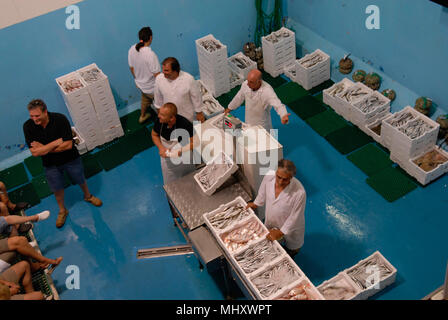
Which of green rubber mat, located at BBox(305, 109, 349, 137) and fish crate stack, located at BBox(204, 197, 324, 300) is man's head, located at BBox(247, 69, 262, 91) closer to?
fish crate stack, located at BBox(204, 197, 324, 300)

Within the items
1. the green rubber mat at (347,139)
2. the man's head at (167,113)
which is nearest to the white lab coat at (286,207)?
the man's head at (167,113)

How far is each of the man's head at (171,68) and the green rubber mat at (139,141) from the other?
2.00m

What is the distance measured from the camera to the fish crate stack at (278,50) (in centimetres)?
910

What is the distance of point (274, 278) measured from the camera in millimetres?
4754

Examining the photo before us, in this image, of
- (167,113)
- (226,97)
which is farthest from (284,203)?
(226,97)

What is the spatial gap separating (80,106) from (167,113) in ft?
Answer: 9.13

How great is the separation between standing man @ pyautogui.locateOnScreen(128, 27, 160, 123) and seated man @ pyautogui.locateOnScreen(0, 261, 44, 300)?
376 cm

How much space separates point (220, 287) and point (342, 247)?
5.89ft

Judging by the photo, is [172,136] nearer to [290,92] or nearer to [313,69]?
[290,92]

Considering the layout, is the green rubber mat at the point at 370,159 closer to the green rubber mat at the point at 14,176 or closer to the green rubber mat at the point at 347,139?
the green rubber mat at the point at 347,139

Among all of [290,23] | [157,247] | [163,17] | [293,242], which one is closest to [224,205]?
[293,242]

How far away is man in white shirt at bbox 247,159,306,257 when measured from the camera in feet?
15.4

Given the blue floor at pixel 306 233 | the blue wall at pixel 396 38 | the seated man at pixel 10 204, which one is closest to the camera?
the blue floor at pixel 306 233

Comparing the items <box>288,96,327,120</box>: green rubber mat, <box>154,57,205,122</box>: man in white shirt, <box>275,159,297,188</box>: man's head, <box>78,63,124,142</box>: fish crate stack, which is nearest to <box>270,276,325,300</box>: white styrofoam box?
<box>275,159,297,188</box>: man's head
